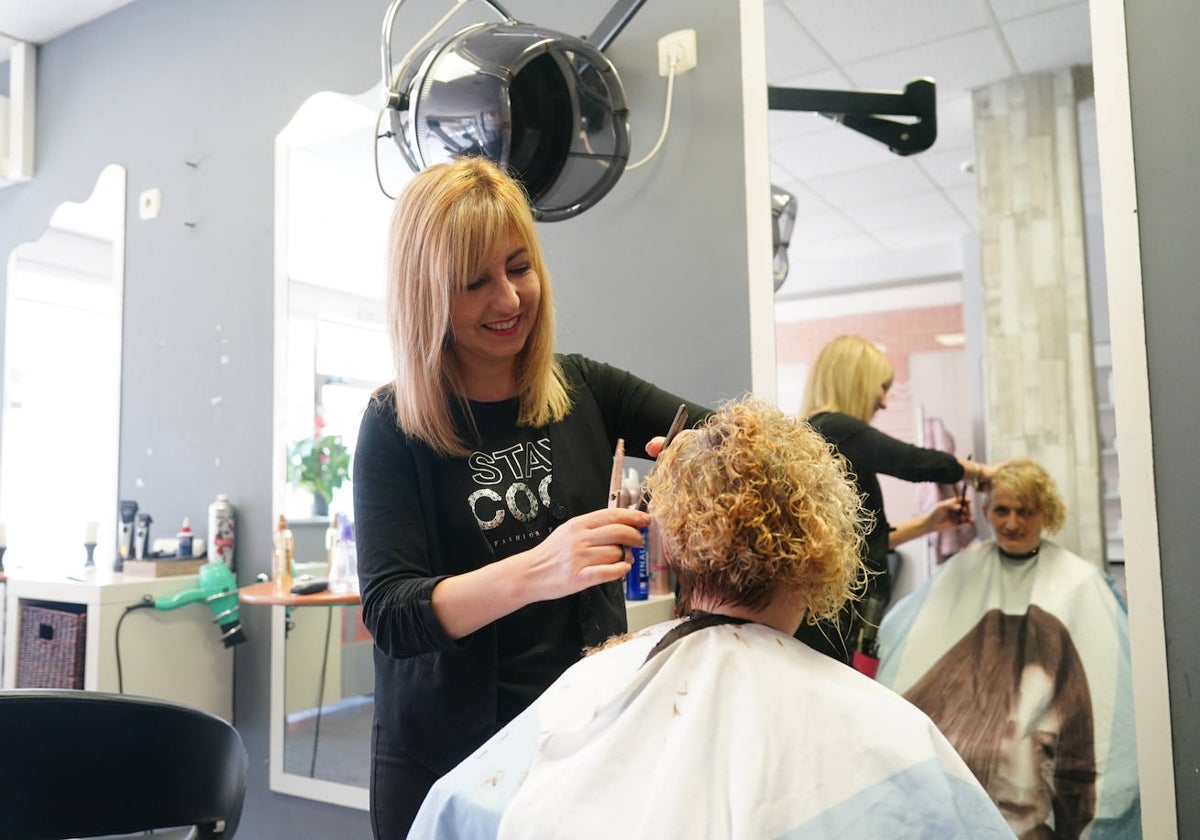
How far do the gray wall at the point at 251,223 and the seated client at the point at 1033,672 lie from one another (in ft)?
2.01

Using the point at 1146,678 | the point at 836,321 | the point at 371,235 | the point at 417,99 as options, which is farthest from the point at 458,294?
the point at 371,235

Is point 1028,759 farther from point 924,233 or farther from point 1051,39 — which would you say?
point 1051,39

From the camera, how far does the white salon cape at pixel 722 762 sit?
81cm

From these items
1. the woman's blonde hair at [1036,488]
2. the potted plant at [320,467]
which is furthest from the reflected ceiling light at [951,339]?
the potted plant at [320,467]

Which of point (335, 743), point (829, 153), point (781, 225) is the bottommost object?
→ point (335, 743)

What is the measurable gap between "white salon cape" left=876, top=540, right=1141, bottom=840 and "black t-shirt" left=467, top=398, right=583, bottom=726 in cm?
66

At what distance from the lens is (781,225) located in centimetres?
173

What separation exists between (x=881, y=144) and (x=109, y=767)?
5.09ft

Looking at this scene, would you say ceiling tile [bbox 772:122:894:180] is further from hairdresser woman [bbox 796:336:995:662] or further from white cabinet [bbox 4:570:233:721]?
white cabinet [bbox 4:570:233:721]

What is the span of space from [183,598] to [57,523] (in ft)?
3.37

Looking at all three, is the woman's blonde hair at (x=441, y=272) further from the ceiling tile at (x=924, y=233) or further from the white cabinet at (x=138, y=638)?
the white cabinet at (x=138, y=638)

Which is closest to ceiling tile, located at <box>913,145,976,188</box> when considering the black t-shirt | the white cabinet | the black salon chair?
the black t-shirt

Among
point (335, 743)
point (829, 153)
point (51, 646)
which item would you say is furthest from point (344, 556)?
point (829, 153)

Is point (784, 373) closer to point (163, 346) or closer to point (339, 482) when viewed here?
point (339, 482)
